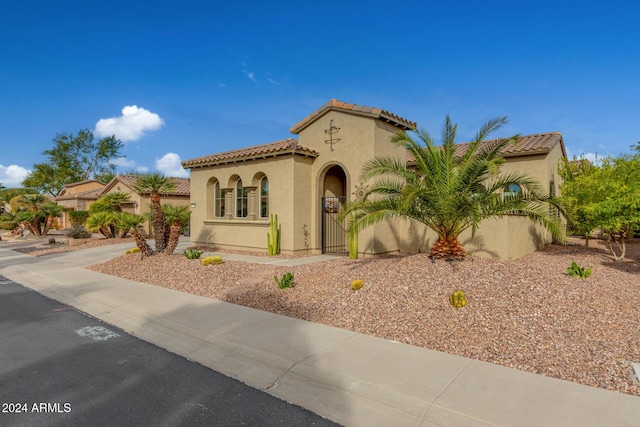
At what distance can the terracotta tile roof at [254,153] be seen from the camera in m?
13.9

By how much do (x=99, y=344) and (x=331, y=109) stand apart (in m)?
10.8

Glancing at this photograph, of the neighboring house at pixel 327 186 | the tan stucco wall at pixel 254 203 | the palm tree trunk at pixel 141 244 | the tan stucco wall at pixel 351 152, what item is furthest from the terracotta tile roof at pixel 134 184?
the tan stucco wall at pixel 351 152

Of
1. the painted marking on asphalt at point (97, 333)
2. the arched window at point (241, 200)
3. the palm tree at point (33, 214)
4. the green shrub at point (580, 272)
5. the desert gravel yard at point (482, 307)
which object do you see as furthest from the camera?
the palm tree at point (33, 214)

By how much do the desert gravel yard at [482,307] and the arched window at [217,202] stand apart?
24.9ft

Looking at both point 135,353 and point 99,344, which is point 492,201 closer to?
point 135,353

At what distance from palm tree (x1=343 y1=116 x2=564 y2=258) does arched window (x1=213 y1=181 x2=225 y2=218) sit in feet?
32.8

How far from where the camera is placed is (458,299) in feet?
20.4

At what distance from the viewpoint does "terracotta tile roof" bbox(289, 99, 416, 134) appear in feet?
41.5

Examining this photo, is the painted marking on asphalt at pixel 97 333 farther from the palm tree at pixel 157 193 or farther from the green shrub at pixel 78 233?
the green shrub at pixel 78 233

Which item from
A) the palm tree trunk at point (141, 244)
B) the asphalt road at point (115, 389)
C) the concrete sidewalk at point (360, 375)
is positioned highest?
the palm tree trunk at point (141, 244)

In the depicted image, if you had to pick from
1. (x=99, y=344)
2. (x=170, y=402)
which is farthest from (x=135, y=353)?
(x=170, y=402)

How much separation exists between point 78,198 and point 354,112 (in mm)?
29353

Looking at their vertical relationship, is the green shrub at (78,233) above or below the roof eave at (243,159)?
below

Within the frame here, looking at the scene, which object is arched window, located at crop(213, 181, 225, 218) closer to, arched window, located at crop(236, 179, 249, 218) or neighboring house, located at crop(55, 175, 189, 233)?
arched window, located at crop(236, 179, 249, 218)
